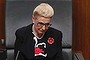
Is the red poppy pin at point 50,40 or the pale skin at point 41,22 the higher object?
the pale skin at point 41,22

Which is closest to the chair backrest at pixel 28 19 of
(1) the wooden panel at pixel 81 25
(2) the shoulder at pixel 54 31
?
(2) the shoulder at pixel 54 31

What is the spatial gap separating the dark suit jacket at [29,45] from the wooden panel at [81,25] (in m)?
0.57

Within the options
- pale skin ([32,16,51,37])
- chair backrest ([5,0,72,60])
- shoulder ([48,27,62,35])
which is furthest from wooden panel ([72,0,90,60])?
pale skin ([32,16,51,37])

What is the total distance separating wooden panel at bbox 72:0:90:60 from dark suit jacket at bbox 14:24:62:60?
570mm

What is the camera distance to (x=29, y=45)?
76.5 inches

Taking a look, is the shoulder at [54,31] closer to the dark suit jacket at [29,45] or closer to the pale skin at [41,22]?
the dark suit jacket at [29,45]

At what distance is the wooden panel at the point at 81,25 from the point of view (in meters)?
2.50

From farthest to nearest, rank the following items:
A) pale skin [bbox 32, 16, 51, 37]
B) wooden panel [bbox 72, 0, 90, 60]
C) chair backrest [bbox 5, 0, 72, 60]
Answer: wooden panel [bbox 72, 0, 90, 60]
chair backrest [bbox 5, 0, 72, 60]
pale skin [bbox 32, 16, 51, 37]

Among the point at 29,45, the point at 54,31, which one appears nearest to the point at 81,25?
the point at 54,31

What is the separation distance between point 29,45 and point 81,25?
2.64 feet

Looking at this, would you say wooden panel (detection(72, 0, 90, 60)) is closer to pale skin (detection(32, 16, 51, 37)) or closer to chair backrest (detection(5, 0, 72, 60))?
chair backrest (detection(5, 0, 72, 60))

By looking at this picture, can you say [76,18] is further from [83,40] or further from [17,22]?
[17,22]

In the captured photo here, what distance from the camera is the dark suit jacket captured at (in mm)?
1930

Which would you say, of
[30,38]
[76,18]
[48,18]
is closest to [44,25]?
[48,18]
